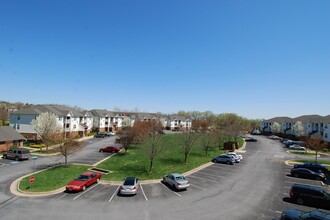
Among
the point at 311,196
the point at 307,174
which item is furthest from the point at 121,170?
the point at 307,174

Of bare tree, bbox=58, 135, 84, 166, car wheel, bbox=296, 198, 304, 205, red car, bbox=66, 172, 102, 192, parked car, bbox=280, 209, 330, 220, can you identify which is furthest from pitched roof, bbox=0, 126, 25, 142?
car wheel, bbox=296, 198, 304, 205

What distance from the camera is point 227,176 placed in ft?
95.4

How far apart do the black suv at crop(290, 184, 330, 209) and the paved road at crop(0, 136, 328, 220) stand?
2.85 ft

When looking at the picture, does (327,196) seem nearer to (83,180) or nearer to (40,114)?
(83,180)

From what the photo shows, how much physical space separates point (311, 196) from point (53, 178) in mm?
26246

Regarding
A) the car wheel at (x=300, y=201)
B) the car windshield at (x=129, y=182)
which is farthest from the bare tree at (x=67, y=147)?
the car wheel at (x=300, y=201)

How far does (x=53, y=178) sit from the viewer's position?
26.8m

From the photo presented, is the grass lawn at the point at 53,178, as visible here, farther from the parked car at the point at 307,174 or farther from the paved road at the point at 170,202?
the parked car at the point at 307,174

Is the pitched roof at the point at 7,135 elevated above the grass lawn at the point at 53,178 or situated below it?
above

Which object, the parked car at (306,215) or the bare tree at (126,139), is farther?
the bare tree at (126,139)

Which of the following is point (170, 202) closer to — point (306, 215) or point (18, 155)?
point (306, 215)

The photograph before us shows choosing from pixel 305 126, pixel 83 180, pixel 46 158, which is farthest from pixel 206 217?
pixel 305 126

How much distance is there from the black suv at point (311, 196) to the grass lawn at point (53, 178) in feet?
73.8

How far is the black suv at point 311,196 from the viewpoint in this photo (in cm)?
1927
